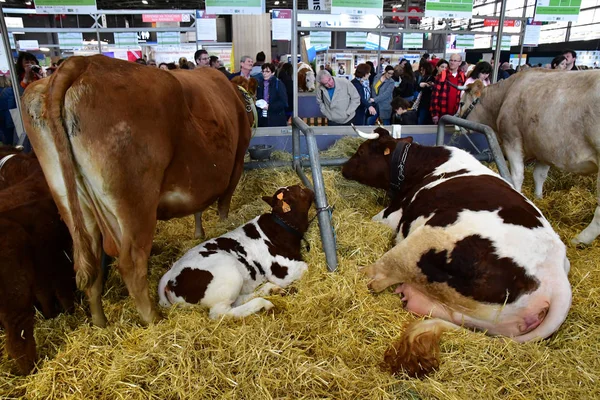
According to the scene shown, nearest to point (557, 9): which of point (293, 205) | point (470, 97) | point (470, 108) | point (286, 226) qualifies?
point (470, 97)

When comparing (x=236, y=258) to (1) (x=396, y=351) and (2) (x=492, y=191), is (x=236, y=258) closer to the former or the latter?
(1) (x=396, y=351)

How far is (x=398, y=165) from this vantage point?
364 cm

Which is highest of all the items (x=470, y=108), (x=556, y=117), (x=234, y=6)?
(x=234, y=6)

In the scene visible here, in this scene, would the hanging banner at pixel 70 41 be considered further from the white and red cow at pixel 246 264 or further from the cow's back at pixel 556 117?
the cow's back at pixel 556 117

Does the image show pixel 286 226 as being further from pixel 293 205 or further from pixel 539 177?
pixel 539 177

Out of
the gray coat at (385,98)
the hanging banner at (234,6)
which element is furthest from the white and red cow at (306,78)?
the hanging banner at (234,6)

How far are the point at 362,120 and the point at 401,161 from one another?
4.27 metres

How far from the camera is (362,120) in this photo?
7.75 m

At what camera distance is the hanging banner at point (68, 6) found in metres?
4.26

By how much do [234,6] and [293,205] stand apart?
243 centimetres

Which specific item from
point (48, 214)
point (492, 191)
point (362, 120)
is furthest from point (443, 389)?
point (362, 120)

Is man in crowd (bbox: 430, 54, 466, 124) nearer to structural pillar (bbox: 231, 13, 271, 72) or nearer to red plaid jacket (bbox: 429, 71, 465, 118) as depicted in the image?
red plaid jacket (bbox: 429, 71, 465, 118)

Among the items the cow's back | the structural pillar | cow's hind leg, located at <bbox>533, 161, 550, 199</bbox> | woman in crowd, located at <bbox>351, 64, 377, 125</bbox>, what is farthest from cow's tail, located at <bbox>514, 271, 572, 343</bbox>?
the structural pillar

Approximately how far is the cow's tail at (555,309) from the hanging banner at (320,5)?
3.91 metres
